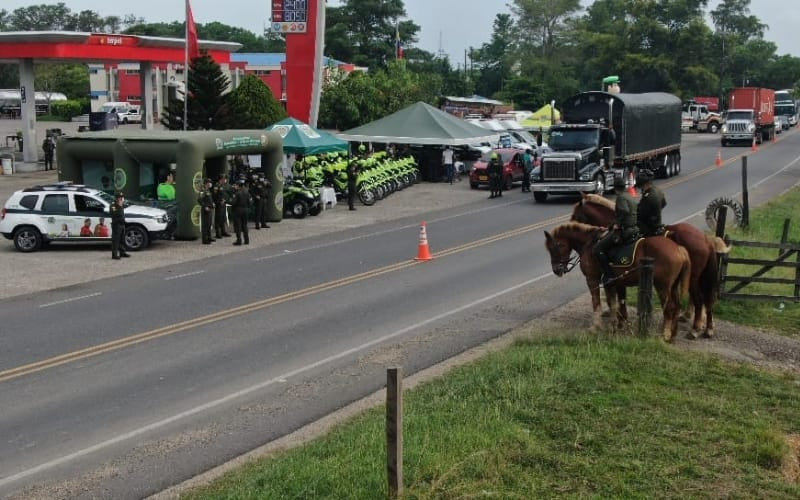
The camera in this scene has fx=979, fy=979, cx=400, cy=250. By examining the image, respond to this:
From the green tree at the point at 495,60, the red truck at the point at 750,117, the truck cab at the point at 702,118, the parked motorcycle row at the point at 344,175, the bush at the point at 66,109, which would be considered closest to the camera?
the parked motorcycle row at the point at 344,175

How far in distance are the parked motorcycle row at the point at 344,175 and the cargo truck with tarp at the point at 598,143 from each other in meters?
5.83

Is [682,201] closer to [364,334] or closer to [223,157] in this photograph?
[223,157]

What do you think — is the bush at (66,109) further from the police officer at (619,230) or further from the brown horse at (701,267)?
the brown horse at (701,267)

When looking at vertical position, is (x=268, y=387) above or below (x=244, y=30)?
below

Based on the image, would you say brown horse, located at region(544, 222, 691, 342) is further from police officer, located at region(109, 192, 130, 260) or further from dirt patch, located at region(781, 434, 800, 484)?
police officer, located at region(109, 192, 130, 260)

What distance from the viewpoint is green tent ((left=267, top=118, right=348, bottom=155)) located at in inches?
1359

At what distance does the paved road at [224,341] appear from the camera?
10336 mm

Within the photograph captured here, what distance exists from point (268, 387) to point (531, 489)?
5.24 meters

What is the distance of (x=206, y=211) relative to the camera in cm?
2620

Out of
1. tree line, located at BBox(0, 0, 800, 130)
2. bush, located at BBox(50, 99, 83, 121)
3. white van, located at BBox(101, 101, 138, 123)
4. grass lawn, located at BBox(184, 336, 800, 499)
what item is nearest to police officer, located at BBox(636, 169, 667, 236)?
grass lawn, located at BBox(184, 336, 800, 499)

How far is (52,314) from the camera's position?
1744cm

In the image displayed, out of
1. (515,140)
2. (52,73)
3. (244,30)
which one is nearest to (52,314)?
(515,140)

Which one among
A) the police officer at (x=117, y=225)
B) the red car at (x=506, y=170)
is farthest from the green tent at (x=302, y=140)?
the police officer at (x=117, y=225)

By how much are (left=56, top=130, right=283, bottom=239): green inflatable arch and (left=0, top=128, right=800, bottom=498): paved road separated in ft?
5.94
